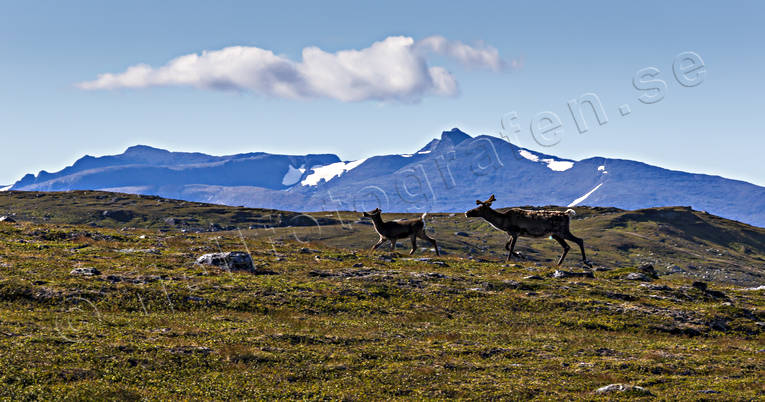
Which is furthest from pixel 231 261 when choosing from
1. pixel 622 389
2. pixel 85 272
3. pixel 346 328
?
pixel 622 389

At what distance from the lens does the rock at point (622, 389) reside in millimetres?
17672

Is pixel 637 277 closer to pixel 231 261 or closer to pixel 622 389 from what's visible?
pixel 622 389

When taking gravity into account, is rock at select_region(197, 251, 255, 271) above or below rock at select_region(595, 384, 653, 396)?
above

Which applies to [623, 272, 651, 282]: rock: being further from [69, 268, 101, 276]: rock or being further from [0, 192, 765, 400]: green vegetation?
[69, 268, 101, 276]: rock

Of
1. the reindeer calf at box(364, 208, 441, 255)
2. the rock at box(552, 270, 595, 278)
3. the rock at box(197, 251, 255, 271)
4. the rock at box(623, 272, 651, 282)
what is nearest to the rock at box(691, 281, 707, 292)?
the rock at box(623, 272, 651, 282)

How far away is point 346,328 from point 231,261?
11.2 meters

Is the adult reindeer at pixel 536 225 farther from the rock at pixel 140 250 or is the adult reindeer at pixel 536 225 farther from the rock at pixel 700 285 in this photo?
the rock at pixel 140 250

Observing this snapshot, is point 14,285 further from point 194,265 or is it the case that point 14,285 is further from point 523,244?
point 523,244

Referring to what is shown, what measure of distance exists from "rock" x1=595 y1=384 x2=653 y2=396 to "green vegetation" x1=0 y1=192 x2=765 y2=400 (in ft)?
0.94

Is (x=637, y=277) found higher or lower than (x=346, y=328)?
lower

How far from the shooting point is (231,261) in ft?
108

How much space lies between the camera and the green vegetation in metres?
17.4

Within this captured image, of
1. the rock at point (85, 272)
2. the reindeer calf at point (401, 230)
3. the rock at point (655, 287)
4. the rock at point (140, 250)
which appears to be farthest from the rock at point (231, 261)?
the rock at point (655, 287)

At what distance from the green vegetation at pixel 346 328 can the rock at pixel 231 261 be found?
2.40 feet
